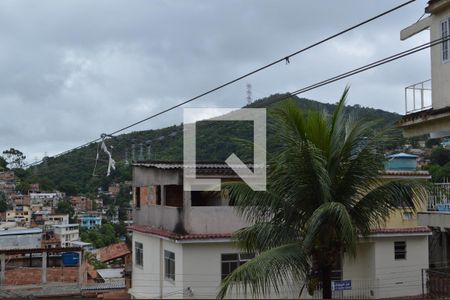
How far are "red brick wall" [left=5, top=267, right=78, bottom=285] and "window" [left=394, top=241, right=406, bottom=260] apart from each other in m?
13.2

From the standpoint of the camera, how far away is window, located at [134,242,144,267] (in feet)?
67.9

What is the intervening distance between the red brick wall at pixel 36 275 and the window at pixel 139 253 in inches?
161

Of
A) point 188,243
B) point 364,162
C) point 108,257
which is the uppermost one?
point 364,162

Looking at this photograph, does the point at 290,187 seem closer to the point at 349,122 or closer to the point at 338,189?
the point at 338,189

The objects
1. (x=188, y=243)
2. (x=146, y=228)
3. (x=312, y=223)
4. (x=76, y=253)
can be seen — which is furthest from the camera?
(x=76, y=253)

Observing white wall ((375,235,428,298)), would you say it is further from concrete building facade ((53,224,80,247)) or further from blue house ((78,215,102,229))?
blue house ((78,215,102,229))

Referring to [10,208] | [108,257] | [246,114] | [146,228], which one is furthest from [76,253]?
[10,208]

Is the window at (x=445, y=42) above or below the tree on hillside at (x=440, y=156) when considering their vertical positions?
above

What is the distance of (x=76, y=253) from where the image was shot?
2505 cm

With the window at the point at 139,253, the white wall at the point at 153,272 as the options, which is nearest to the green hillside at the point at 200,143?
the white wall at the point at 153,272

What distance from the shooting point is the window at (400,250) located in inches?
746

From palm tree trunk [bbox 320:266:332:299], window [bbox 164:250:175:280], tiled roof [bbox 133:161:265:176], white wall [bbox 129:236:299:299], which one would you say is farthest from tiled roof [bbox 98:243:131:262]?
palm tree trunk [bbox 320:266:332:299]

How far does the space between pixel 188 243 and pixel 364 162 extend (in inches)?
350

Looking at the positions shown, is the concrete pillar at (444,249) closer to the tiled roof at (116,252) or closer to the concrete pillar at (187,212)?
the concrete pillar at (187,212)
